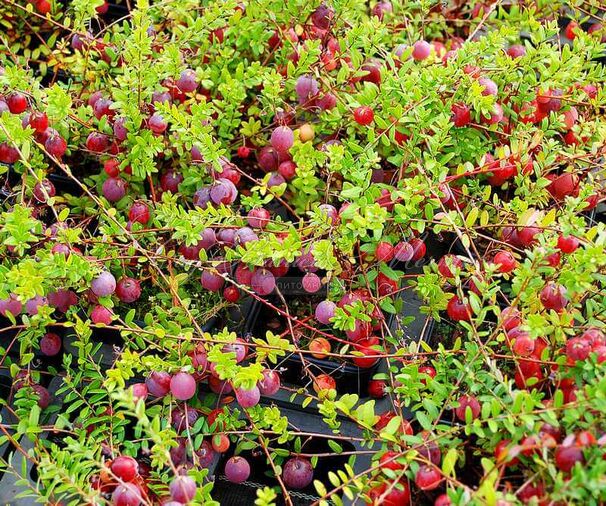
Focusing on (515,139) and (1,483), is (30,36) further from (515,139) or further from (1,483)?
(515,139)

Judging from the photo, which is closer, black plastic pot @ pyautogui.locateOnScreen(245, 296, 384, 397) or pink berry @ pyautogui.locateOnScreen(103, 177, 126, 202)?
black plastic pot @ pyautogui.locateOnScreen(245, 296, 384, 397)

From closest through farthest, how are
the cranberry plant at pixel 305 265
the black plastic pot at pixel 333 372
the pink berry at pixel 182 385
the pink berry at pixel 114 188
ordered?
1. the cranberry plant at pixel 305 265
2. the pink berry at pixel 182 385
3. the black plastic pot at pixel 333 372
4. the pink berry at pixel 114 188

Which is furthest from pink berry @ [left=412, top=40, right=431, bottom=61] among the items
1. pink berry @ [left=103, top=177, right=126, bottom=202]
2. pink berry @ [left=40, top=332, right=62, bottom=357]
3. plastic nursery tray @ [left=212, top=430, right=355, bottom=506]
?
pink berry @ [left=40, top=332, right=62, bottom=357]

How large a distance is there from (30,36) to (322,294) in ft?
3.51

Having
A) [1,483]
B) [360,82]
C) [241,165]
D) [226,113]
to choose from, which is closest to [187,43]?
[226,113]

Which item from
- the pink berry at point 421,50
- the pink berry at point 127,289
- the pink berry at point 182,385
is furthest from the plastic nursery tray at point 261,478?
the pink berry at point 421,50

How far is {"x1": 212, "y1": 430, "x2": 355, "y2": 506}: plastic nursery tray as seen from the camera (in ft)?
4.37

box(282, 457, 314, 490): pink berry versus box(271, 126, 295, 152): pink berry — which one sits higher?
box(271, 126, 295, 152): pink berry

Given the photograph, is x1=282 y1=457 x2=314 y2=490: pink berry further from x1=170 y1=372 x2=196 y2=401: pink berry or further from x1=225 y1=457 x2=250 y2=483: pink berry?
x1=170 y1=372 x2=196 y2=401: pink berry

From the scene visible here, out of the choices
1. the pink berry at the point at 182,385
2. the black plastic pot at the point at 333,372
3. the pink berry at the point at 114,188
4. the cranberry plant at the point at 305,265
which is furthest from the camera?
the pink berry at the point at 114,188

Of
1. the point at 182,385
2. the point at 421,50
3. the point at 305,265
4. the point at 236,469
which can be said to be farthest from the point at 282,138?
the point at 236,469

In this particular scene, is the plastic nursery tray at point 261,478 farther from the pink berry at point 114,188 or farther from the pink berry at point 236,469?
the pink berry at point 114,188

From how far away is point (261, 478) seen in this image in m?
1.37

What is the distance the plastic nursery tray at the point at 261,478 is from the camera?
1331 mm
